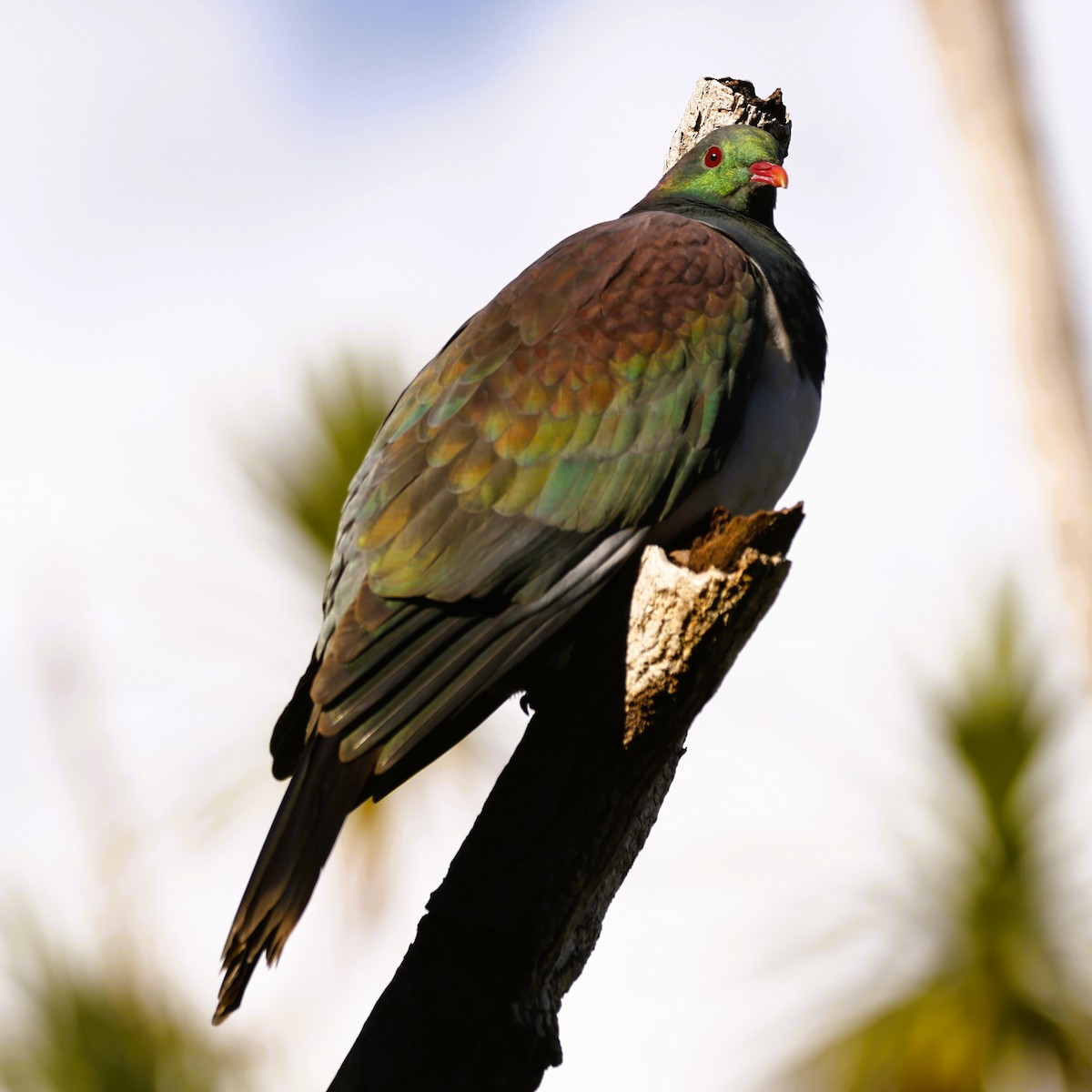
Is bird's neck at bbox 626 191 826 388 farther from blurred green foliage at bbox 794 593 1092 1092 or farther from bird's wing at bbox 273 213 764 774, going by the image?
blurred green foliage at bbox 794 593 1092 1092

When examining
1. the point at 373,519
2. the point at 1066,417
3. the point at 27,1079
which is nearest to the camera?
the point at 1066,417

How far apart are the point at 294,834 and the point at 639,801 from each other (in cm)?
80

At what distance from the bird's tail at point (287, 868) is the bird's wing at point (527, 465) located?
10 centimetres

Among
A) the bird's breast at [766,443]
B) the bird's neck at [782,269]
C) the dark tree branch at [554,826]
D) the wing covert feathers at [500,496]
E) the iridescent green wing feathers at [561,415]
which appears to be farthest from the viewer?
the bird's neck at [782,269]

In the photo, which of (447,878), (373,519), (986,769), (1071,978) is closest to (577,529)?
(373,519)

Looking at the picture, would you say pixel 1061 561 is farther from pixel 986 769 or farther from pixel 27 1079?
pixel 27 1079

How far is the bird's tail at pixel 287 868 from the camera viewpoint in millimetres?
3211

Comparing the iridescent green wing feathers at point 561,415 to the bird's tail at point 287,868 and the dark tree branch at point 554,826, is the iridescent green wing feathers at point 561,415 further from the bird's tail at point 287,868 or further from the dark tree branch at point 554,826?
the bird's tail at point 287,868

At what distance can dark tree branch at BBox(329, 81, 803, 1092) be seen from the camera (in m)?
3.19

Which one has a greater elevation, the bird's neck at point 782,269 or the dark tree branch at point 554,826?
the bird's neck at point 782,269

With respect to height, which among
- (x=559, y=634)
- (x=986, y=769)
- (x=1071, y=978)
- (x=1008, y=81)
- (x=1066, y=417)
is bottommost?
(x=1071, y=978)

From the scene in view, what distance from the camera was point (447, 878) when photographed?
11.0ft

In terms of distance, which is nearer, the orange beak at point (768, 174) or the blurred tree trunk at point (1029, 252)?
the blurred tree trunk at point (1029, 252)

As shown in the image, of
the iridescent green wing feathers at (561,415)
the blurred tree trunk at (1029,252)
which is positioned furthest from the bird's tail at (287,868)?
the blurred tree trunk at (1029,252)
